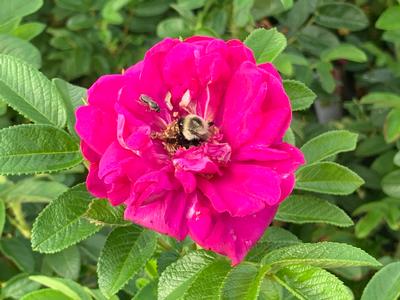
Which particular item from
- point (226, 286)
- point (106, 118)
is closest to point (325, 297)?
point (226, 286)

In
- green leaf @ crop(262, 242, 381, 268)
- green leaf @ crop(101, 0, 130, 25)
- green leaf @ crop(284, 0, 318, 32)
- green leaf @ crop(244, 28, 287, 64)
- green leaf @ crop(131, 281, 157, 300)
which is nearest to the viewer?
green leaf @ crop(262, 242, 381, 268)

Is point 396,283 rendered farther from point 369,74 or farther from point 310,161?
point 369,74

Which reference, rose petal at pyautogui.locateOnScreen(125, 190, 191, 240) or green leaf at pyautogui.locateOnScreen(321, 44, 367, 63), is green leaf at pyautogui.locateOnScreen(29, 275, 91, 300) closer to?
rose petal at pyautogui.locateOnScreen(125, 190, 191, 240)

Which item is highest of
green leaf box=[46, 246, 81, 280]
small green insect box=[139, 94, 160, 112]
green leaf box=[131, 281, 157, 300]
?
small green insect box=[139, 94, 160, 112]

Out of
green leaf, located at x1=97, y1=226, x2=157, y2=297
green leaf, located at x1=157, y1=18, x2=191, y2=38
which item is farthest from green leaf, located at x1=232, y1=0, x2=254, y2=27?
green leaf, located at x1=97, y1=226, x2=157, y2=297

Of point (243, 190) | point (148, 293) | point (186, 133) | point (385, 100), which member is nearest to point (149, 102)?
point (186, 133)

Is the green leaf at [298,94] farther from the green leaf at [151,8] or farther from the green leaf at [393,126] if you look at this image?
the green leaf at [151,8]

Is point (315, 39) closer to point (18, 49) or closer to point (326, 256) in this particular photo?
point (18, 49)
